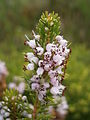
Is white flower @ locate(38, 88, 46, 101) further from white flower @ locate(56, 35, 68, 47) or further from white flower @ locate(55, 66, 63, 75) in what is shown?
white flower @ locate(56, 35, 68, 47)

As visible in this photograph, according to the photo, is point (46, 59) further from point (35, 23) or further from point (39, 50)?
point (35, 23)

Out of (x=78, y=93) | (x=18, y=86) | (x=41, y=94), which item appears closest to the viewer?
(x=41, y=94)

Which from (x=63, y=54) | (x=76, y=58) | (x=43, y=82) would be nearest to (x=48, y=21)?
(x=63, y=54)

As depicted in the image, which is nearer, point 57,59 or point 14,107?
point 57,59

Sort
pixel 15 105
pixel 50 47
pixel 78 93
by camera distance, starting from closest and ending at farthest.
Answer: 1. pixel 50 47
2. pixel 15 105
3. pixel 78 93

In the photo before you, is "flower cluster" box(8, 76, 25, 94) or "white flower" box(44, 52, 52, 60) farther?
"flower cluster" box(8, 76, 25, 94)

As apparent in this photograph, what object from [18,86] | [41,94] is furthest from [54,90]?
[18,86]

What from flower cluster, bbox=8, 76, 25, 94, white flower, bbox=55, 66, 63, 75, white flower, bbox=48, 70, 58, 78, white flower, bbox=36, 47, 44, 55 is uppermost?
flower cluster, bbox=8, 76, 25, 94

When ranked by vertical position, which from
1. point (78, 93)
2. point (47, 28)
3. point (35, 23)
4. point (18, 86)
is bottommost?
point (47, 28)

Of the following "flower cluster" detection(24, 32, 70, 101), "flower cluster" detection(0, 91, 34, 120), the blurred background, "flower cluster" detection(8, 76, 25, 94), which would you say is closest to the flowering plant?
"flower cluster" detection(24, 32, 70, 101)
